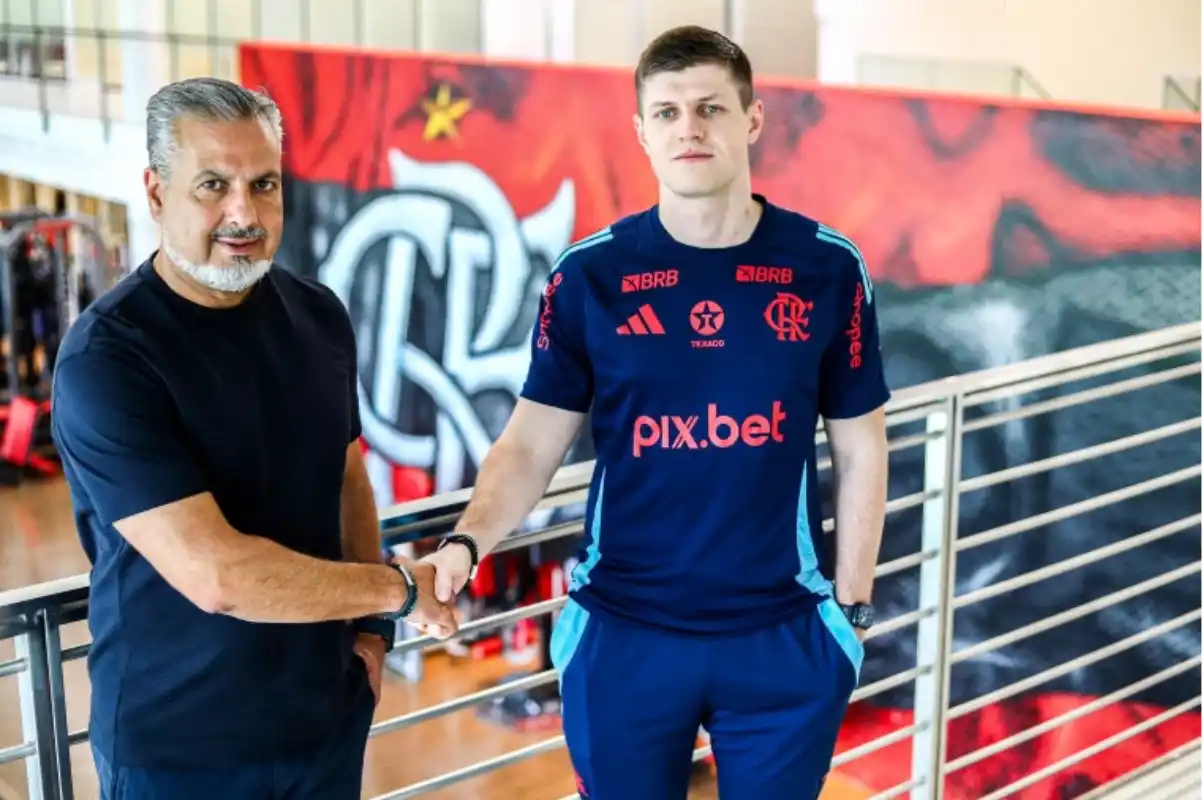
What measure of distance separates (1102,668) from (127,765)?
402 cm

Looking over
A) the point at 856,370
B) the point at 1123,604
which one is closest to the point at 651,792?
the point at 856,370

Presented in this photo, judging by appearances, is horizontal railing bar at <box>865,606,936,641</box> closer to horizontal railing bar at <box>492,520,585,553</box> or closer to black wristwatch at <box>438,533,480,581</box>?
horizontal railing bar at <box>492,520,585,553</box>

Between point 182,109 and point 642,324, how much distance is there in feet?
1.63

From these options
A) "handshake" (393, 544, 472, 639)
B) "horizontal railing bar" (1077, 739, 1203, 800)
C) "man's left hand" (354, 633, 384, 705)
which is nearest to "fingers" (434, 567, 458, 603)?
"handshake" (393, 544, 472, 639)

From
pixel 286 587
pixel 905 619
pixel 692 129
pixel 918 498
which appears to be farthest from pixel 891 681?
pixel 286 587

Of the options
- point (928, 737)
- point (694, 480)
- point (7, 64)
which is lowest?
point (928, 737)

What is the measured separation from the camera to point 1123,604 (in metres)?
4.50

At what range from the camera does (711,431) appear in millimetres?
1435

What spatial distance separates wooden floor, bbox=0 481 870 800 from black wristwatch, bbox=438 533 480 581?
3.23 meters

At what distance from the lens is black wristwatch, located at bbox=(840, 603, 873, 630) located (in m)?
1.55

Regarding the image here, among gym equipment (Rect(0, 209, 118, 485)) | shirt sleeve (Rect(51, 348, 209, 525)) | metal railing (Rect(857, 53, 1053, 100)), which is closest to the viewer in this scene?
shirt sleeve (Rect(51, 348, 209, 525))

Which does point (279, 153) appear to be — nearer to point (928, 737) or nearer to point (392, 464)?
point (928, 737)

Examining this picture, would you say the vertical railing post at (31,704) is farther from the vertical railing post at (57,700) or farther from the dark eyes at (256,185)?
the dark eyes at (256,185)

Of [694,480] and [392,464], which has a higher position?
[694,480]
